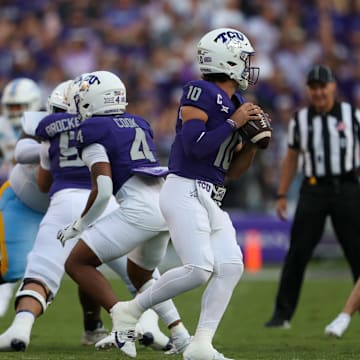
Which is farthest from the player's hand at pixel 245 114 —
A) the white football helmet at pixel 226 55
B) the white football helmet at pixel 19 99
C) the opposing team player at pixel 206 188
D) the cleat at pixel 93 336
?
the white football helmet at pixel 19 99

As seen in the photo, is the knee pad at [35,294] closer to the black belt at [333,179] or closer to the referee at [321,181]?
the referee at [321,181]

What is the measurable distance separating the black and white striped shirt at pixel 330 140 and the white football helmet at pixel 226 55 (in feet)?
8.42

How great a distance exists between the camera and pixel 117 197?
612 centimetres

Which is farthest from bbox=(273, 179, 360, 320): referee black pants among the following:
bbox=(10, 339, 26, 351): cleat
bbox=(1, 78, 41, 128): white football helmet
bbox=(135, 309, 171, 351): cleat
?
bbox=(10, 339, 26, 351): cleat

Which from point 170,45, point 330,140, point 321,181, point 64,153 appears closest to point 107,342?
point 64,153

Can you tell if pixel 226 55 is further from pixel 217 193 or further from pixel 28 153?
pixel 28 153

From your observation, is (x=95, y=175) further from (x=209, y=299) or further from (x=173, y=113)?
(x=173, y=113)

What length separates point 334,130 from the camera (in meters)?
8.25

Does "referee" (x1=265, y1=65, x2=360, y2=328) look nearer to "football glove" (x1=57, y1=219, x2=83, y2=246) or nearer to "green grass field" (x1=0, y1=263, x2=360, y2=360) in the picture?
"green grass field" (x1=0, y1=263, x2=360, y2=360)

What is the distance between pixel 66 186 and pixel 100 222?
2.20 ft

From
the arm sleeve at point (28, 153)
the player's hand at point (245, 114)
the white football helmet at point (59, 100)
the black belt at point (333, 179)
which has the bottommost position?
the black belt at point (333, 179)

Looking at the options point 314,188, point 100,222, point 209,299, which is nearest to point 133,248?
point 100,222

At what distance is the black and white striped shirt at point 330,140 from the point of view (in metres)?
8.20

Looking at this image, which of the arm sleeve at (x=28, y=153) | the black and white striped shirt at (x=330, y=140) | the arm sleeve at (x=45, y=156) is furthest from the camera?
the black and white striped shirt at (x=330, y=140)
